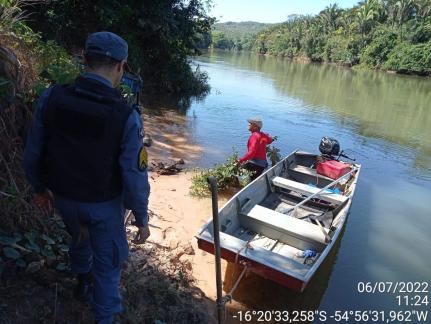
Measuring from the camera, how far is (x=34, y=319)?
8.80 ft

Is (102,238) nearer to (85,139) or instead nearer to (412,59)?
(85,139)

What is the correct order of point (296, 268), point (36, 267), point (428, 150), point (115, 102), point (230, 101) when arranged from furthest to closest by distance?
point (230, 101) < point (428, 150) < point (296, 268) < point (36, 267) < point (115, 102)

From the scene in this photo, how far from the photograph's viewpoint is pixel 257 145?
7.62 metres

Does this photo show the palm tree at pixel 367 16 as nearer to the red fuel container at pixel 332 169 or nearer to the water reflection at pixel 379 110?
the water reflection at pixel 379 110

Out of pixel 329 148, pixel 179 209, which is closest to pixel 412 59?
pixel 329 148

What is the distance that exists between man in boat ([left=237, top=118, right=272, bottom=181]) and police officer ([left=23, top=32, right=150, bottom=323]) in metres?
5.19

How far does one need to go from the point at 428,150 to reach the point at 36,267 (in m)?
14.9

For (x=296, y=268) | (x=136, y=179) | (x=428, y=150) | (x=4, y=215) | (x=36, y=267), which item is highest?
(x=136, y=179)

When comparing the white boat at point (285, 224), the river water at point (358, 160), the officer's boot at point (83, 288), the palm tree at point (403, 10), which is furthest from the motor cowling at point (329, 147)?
the palm tree at point (403, 10)

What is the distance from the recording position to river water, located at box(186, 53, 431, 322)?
5.75 m

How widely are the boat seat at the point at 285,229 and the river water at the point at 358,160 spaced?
0.69m

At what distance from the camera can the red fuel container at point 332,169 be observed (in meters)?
8.32

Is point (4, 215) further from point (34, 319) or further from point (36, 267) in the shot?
point (34, 319)

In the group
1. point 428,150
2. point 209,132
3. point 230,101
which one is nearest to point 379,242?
point 209,132
